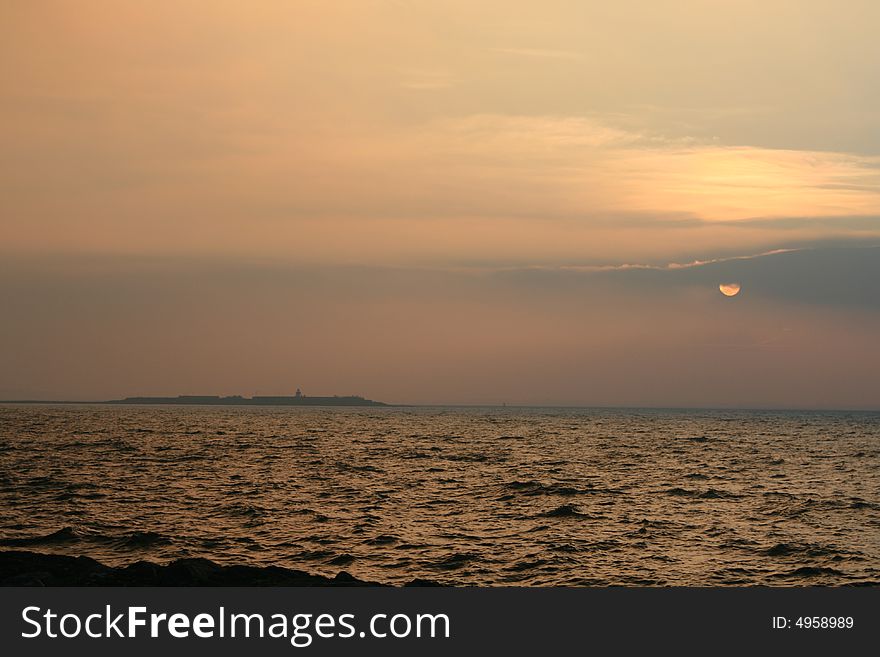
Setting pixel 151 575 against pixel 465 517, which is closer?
pixel 151 575

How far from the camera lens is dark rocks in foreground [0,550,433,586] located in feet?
74.9

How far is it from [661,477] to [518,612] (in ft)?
156

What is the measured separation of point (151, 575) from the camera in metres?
23.2

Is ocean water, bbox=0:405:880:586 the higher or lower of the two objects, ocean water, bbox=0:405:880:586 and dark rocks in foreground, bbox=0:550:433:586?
the lower

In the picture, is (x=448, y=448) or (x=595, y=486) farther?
(x=448, y=448)

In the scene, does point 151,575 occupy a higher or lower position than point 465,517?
higher

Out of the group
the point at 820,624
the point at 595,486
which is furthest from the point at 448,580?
the point at 595,486

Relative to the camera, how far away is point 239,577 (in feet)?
77.7

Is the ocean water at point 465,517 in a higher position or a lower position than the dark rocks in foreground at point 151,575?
lower

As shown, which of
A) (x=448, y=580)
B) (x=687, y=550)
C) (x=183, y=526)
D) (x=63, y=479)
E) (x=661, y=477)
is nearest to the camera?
(x=448, y=580)

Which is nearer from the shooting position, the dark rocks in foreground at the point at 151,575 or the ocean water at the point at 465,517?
the dark rocks in foreground at the point at 151,575

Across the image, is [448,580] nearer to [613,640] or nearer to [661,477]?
[613,640]

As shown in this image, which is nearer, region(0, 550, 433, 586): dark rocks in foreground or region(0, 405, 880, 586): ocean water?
region(0, 550, 433, 586): dark rocks in foreground

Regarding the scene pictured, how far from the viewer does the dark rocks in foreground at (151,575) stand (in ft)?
74.9
